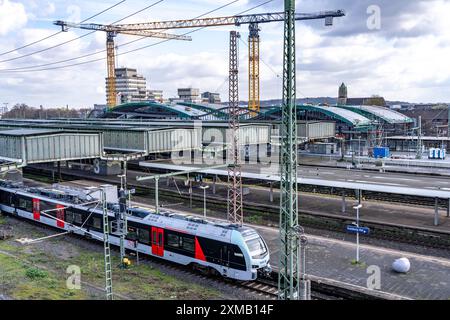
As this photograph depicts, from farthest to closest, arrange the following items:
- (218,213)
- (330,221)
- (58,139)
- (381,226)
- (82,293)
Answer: (58,139), (218,213), (330,221), (381,226), (82,293)

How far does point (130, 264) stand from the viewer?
22906 mm

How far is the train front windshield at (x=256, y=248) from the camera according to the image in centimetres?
1986

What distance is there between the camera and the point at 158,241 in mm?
23172

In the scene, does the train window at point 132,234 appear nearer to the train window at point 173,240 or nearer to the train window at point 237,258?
the train window at point 173,240

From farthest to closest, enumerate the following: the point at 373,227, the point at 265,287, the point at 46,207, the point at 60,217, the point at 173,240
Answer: the point at 46,207 < the point at 60,217 < the point at 373,227 < the point at 173,240 < the point at 265,287

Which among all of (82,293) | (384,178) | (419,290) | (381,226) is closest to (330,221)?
(381,226)

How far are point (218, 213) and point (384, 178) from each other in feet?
46.1

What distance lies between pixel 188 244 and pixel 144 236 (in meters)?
3.30

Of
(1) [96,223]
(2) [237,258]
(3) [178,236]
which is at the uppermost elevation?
(3) [178,236]

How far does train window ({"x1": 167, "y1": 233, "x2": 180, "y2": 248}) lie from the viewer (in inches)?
876

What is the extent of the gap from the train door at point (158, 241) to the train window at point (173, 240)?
1.67ft

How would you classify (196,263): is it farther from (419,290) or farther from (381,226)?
(381,226)

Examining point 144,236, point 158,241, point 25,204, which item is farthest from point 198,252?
point 25,204

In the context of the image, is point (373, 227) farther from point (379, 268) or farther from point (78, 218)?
point (78, 218)
